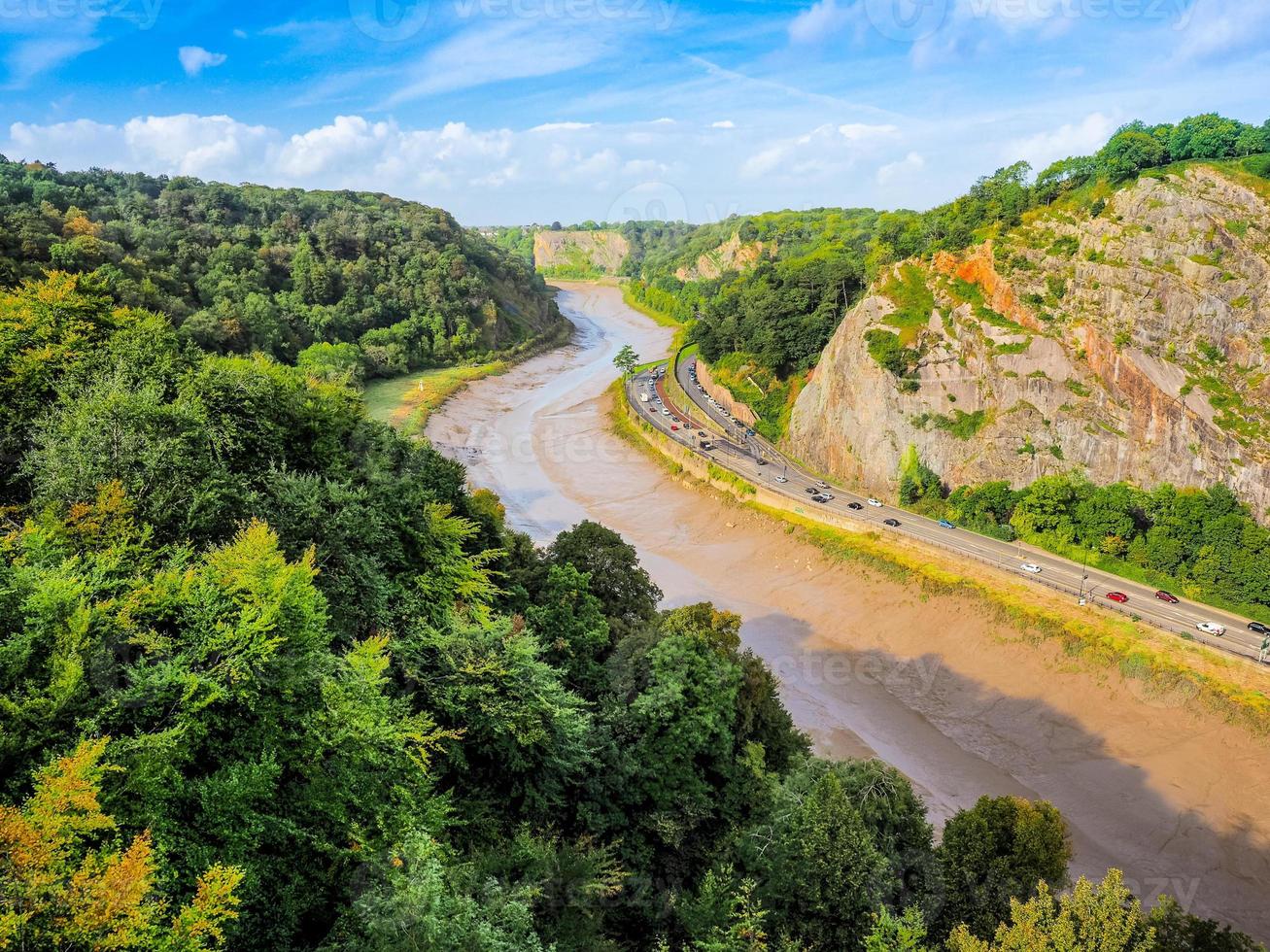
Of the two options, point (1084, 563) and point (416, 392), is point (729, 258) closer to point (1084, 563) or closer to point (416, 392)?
point (416, 392)

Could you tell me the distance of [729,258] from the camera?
5221 inches

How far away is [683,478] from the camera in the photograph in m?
56.4

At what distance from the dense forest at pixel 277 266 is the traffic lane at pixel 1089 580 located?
185 feet

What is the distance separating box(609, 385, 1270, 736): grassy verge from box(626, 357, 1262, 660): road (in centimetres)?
85

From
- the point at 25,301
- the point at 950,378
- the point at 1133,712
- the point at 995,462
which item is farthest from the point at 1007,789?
the point at 25,301

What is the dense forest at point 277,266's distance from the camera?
208ft

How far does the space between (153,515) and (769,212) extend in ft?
467

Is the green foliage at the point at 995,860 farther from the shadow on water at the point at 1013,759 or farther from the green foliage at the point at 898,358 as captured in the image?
the green foliage at the point at 898,358

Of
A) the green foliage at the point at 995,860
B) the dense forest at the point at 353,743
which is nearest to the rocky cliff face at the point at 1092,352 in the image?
the dense forest at the point at 353,743

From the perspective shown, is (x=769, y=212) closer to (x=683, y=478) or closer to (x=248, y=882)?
(x=683, y=478)

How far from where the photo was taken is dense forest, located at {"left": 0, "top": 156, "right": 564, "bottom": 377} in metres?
63.3

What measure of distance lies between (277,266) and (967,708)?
90.8m

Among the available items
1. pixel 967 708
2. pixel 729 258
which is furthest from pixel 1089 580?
pixel 729 258

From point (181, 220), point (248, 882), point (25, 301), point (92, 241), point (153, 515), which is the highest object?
point (181, 220)
